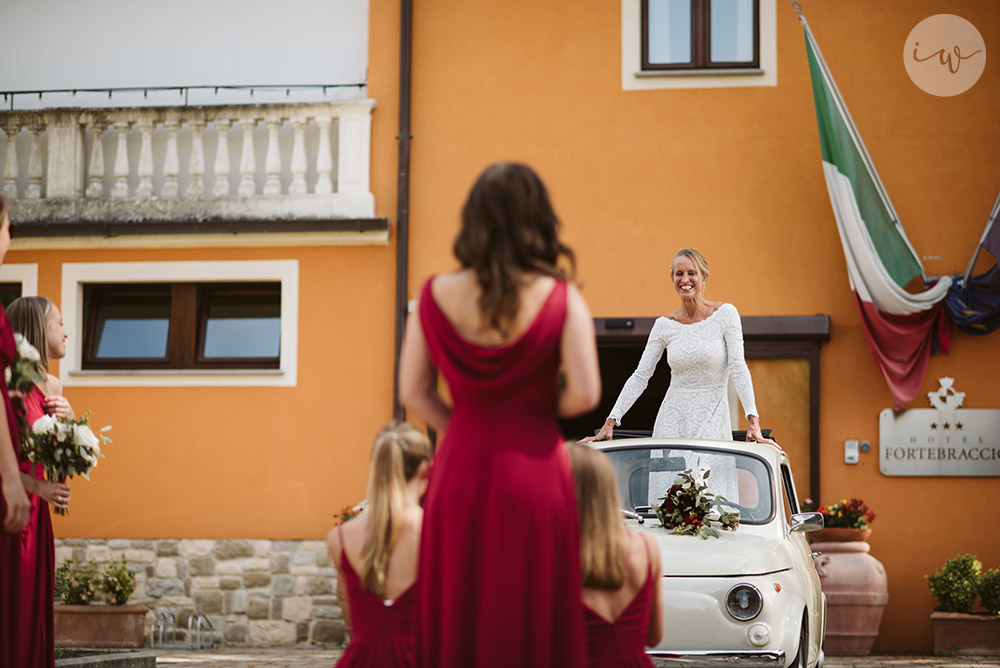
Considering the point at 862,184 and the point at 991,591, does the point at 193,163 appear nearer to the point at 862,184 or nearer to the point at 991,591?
the point at 862,184

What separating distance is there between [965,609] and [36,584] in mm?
8765

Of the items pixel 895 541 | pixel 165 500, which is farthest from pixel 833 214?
pixel 165 500

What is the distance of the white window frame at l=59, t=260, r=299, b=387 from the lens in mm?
12906

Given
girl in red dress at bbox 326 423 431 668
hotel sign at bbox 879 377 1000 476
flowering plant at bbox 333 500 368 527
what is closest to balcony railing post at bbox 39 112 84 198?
flowering plant at bbox 333 500 368 527

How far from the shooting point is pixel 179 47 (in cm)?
1403

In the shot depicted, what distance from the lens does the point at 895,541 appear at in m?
11.9

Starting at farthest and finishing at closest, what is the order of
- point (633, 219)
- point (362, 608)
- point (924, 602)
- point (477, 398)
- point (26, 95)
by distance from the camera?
1. point (26, 95)
2. point (633, 219)
3. point (924, 602)
4. point (362, 608)
5. point (477, 398)

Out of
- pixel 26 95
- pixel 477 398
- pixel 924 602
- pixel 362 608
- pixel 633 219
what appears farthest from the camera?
pixel 26 95

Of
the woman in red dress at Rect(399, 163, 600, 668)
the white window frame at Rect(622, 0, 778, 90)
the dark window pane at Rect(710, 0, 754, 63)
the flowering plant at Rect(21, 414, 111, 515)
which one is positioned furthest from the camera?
the dark window pane at Rect(710, 0, 754, 63)

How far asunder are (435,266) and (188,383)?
2.87m

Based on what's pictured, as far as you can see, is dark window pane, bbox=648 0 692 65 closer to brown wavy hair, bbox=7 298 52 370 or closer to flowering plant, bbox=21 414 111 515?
brown wavy hair, bbox=7 298 52 370

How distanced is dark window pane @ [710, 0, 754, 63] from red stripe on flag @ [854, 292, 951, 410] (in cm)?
281

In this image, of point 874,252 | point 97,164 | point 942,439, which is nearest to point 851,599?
point 942,439

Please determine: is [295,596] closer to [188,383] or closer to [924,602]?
[188,383]
